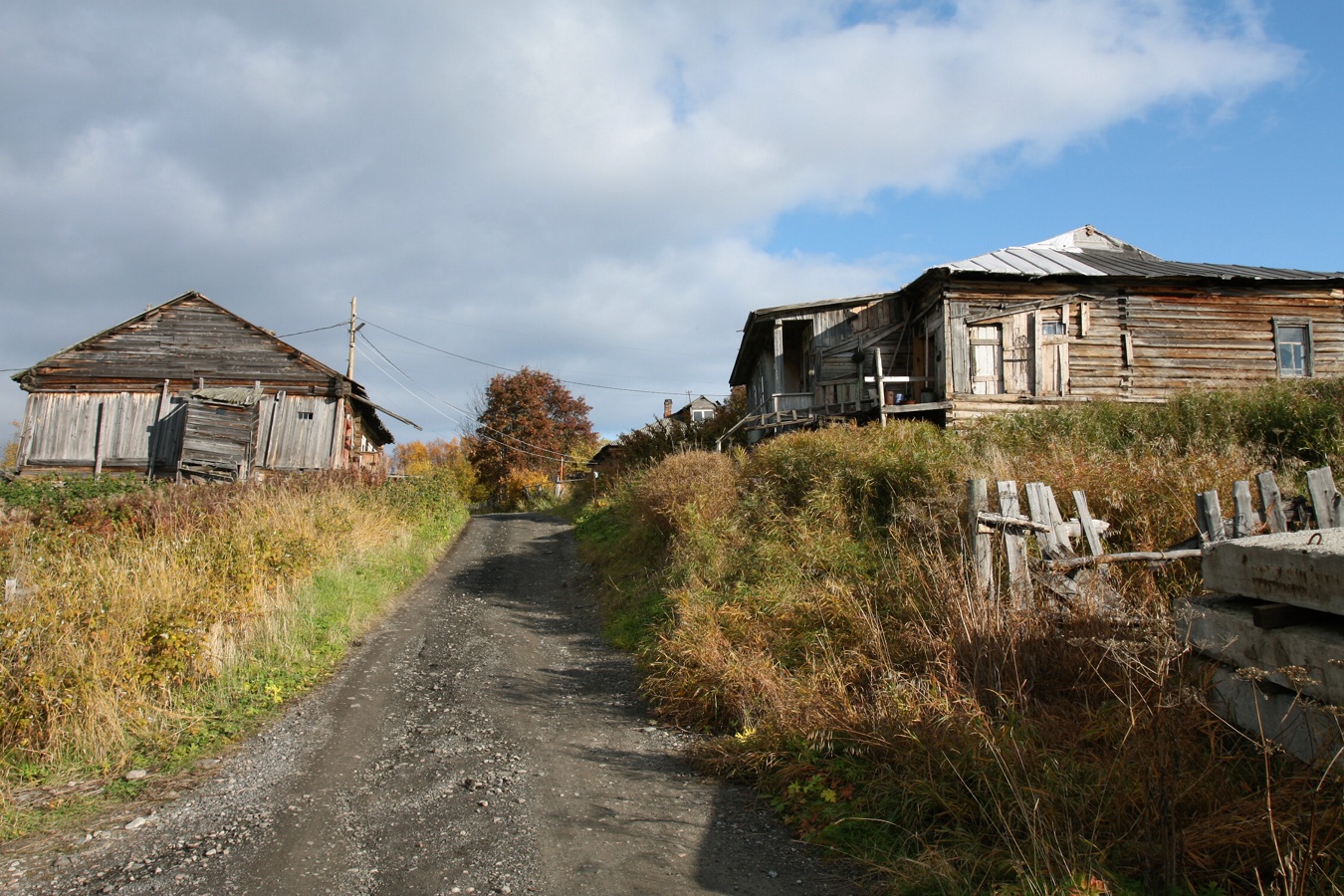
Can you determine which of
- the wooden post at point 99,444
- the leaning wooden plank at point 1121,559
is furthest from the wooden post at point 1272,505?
the wooden post at point 99,444

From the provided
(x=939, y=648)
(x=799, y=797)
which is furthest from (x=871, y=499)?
(x=799, y=797)

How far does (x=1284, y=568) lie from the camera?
151 inches

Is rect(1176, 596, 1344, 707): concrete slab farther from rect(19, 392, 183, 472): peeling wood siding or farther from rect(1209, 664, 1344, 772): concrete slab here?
rect(19, 392, 183, 472): peeling wood siding

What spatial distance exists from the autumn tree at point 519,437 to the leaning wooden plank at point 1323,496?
42837 mm

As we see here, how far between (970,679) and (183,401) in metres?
24.5

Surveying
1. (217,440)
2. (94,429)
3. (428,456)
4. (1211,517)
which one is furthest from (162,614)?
(428,456)

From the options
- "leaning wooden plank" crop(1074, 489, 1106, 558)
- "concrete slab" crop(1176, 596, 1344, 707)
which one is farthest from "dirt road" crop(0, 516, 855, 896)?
"leaning wooden plank" crop(1074, 489, 1106, 558)

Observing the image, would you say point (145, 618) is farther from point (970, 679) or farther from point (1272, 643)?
point (1272, 643)

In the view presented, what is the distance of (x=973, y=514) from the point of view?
263 inches

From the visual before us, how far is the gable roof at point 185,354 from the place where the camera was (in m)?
23.6

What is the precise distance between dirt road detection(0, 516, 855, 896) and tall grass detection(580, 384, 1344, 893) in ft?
1.83

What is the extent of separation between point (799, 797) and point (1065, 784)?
174 cm

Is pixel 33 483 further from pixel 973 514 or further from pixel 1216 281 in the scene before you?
pixel 1216 281

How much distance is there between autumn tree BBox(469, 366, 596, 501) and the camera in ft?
157
